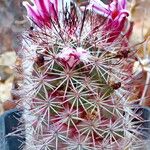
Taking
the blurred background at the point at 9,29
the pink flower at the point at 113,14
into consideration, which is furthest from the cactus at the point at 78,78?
the blurred background at the point at 9,29

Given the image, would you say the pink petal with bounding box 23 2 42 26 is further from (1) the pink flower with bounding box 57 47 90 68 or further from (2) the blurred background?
(2) the blurred background

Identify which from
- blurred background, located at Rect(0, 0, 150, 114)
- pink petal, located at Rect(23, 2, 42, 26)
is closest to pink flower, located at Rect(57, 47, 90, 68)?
pink petal, located at Rect(23, 2, 42, 26)

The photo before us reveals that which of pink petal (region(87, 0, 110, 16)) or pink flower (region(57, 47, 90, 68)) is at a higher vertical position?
pink petal (region(87, 0, 110, 16))

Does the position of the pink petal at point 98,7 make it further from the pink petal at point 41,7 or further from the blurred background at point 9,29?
the blurred background at point 9,29

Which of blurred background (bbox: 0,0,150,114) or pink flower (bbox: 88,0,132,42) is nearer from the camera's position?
pink flower (bbox: 88,0,132,42)

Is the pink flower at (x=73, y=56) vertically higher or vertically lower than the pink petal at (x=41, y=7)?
lower

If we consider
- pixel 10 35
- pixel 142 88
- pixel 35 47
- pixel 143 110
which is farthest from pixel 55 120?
pixel 10 35

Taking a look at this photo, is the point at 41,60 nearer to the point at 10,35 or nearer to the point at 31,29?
the point at 31,29
